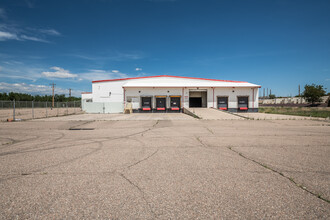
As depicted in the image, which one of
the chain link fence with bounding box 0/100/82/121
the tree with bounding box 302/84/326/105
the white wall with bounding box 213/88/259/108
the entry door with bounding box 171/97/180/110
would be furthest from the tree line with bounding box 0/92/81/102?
the tree with bounding box 302/84/326/105

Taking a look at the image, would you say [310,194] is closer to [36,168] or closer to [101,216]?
[101,216]

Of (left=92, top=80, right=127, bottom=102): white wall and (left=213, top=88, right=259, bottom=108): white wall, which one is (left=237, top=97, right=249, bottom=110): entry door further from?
(left=92, top=80, right=127, bottom=102): white wall

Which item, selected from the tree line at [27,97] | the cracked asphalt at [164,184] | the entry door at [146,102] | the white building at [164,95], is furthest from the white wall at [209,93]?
the tree line at [27,97]

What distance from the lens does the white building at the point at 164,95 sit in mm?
28234

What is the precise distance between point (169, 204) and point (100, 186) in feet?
4.55

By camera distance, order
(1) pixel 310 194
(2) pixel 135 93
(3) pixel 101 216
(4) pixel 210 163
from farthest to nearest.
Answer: (2) pixel 135 93 < (4) pixel 210 163 < (1) pixel 310 194 < (3) pixel 101 216

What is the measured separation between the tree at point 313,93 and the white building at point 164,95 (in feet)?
113

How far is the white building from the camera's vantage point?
28.2 m

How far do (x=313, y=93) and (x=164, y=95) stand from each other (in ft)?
156

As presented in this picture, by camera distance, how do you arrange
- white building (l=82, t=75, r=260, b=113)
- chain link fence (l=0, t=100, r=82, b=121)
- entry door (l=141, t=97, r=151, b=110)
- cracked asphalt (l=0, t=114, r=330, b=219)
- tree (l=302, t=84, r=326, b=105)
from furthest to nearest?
1. tree (l=302, t=84, r=326, b=105)
2. entry door (l=141, t=97, r=151, b=110)
3. white building (l=82, t=75, r=260, b=113)
4. chain link fence (l=0, t=100, r=82, b=121)
5. cracked asphalt (l=0, t=114, r=330, b=219)

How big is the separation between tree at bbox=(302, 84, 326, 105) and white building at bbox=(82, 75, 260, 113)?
34.3m

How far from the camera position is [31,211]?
248cm

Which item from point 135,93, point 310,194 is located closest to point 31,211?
point 310,194

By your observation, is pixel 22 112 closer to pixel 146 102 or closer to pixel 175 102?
pixel 146 102
